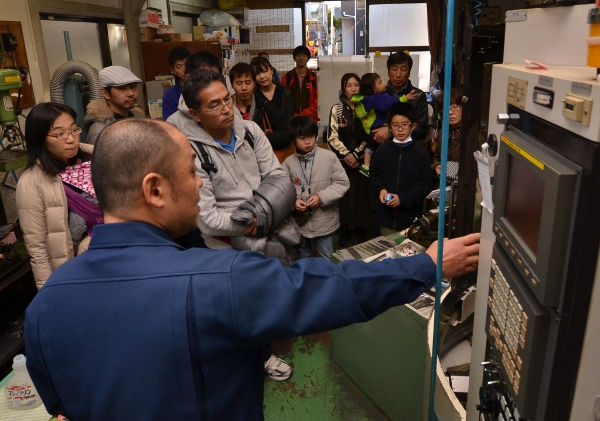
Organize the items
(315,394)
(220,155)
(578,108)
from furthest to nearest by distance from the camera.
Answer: (315,394) → (220,155) → (578,108)

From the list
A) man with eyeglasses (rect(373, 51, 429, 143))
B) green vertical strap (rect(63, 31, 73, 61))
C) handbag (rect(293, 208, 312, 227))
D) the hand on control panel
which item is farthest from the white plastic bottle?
green vertical strap (rect(63, 31, 73, 61))

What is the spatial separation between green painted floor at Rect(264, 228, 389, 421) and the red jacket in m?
2.58

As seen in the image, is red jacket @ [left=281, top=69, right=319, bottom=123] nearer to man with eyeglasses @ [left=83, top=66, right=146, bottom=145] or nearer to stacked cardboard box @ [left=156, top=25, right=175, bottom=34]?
stacked cardboard box @ [left=156, top=25, right=175, bottom=34]

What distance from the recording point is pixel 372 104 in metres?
3.50

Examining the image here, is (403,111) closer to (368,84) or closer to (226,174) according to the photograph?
(368,84)

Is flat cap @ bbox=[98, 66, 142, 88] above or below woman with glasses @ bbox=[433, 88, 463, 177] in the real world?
above

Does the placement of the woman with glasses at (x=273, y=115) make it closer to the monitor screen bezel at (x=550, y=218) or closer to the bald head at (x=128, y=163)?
the bald head at (x=128, y=163)

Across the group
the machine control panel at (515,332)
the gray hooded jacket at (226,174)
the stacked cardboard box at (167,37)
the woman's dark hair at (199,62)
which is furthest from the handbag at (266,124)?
the stacked cardboard box at (167,37)

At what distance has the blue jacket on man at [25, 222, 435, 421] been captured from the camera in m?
0.83

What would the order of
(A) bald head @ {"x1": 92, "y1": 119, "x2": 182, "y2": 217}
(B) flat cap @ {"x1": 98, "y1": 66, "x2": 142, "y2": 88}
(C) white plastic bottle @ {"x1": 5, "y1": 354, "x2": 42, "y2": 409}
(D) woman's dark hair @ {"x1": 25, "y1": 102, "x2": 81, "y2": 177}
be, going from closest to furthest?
(A) bald head @ {"x1": 92, "y1": 119, "x2": 182, "y2": 217} → (C) white plastic bottle @ {"x1": 5, "y1": 354, "x2": 42, "y2": 409} → (D) woman's dark hair @ {"x1": 25, "y1": 102, "x2": 81, "y2": 177} → (B) flat cap @ {"x1": 98, "y1": 66, "x2": 142, "y2": 88}

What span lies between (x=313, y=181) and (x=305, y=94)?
1.89 metres

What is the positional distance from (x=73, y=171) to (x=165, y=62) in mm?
3241

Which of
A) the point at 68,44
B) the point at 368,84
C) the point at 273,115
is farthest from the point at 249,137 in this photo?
the point at 68,44

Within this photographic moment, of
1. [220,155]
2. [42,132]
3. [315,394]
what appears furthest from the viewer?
[315,394]
